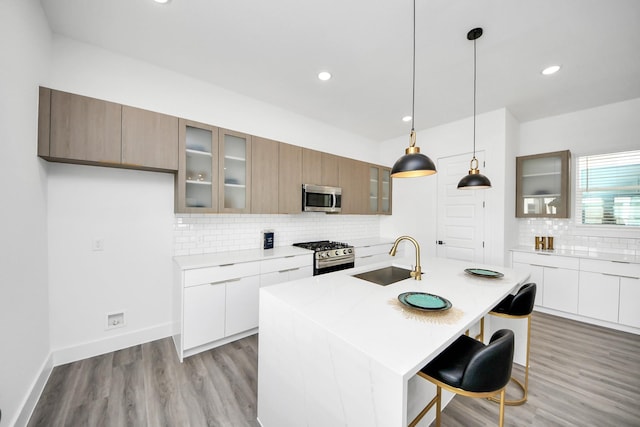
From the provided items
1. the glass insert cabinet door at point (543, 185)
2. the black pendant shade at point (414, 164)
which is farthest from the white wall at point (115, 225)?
the glass insert cabinet door at point (543, 185)

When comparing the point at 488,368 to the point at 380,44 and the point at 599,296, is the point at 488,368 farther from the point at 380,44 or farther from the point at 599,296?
the point at 599,296

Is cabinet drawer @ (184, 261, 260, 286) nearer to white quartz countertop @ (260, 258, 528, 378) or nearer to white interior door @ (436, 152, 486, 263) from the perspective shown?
white quartz countertop @ (260, 258, 528, 378)

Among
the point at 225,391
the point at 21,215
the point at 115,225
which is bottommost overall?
the point at 225,391

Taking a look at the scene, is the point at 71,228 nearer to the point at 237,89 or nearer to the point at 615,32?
the point at 237,89

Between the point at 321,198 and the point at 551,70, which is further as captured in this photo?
the point at 321,198

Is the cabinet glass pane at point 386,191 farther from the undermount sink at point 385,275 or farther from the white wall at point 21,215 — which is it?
the white wall at point 21,215

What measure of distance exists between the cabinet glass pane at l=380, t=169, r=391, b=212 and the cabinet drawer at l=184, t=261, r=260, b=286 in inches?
118

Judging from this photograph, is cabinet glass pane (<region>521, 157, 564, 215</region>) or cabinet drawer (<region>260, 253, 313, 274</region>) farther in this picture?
cabinet glass pane (<region>521, 157, 564, 215</region>)

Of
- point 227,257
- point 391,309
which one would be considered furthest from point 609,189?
point 227,257

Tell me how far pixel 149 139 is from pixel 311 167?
6.54ft

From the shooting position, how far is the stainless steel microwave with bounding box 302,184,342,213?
3.54m

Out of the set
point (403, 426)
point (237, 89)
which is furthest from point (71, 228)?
point (403, 426)

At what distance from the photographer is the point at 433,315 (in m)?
1.32

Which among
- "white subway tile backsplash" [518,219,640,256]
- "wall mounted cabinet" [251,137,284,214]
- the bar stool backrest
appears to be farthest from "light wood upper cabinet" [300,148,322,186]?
"white subway tile backsplash" [518,219,640,256]
